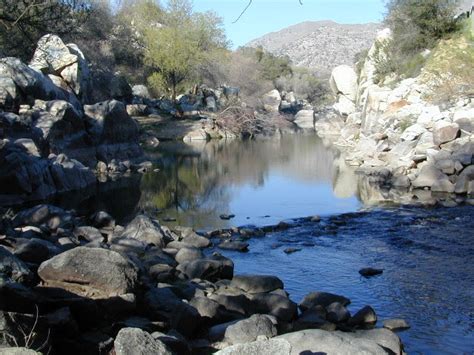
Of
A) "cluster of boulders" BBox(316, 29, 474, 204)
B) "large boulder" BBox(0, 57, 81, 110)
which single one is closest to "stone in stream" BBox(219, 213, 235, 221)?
"cluster of boulders" BBox(316, 29, 474, 204)

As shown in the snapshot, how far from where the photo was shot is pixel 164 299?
28.4ft

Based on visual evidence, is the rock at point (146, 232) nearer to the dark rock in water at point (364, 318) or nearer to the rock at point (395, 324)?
the dark rock in water at point (364, 318)

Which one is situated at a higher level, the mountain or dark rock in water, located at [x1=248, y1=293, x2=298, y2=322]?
the mountain

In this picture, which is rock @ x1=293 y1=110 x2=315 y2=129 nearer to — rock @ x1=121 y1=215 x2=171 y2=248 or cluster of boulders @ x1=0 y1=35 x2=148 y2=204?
cluster of boulders @ x1=0 y1=35 x2=148 y2=204

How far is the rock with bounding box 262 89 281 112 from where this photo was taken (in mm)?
67912

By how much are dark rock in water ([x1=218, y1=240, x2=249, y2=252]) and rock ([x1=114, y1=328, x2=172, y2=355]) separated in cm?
931

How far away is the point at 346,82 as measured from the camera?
62906 mm

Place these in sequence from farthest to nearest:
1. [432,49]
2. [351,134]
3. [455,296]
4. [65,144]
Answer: [351,134], [432,49], [65,144], [455,296]

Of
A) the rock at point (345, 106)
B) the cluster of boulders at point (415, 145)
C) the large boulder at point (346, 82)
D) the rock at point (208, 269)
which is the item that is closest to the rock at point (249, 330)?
the rock at point (208, 269)

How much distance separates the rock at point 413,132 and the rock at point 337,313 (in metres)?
19.2

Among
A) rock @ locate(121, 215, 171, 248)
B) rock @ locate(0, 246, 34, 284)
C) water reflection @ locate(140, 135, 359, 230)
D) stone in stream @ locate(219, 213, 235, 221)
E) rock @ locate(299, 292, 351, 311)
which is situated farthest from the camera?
water reflection @ locate(140, 135, 359, 230)

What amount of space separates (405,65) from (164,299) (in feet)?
116

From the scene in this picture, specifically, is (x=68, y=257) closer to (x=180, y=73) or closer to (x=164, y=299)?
(x=164, y=299)

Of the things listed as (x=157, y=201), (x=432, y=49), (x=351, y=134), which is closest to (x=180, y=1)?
(x=351, y=134)
